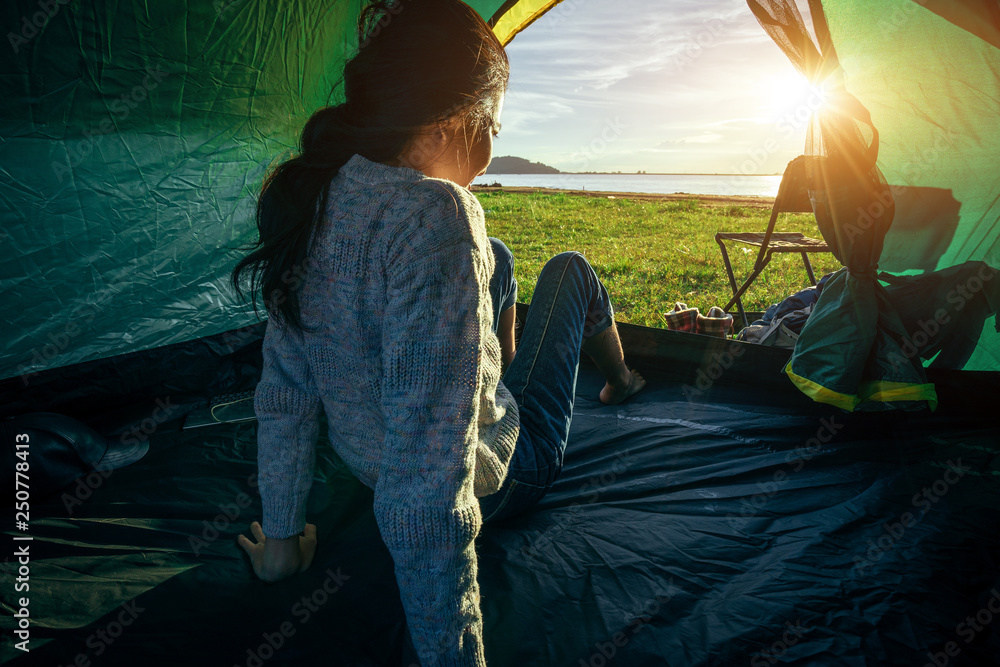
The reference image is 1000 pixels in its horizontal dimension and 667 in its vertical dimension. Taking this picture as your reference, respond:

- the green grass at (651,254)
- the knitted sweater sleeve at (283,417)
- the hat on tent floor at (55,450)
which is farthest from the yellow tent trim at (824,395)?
the hat on tent floor at (55,450)

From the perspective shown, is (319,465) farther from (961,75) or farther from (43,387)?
(961,75)

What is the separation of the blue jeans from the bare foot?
1.65 feet

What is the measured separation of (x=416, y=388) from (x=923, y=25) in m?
2.04

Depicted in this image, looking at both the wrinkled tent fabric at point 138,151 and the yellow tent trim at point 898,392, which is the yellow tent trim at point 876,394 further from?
the wrinkled tent fabric at point 138,151

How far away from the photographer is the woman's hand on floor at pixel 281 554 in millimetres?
985

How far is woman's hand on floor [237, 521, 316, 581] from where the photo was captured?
0.99 m

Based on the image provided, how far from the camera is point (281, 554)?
991 millimetres

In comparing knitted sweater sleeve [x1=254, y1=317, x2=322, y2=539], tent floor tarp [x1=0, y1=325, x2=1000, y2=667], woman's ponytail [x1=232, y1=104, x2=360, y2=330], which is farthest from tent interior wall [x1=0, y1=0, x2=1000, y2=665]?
woman's ponytail [x1=232, y1=104, x2=360, y2=330]

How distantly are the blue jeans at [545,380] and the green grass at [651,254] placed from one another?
1943 millimetres

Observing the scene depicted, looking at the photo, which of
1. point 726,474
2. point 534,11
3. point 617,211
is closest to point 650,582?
point 726,474

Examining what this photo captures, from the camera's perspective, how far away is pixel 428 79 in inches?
29.7

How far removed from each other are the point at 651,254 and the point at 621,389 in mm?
3947

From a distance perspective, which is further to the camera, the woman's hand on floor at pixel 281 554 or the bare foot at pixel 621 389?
the bare foot at pixel 621 389

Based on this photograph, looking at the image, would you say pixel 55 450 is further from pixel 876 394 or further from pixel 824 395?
pixel 876 394
